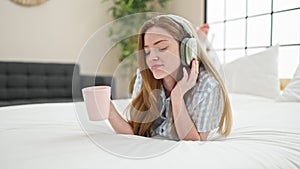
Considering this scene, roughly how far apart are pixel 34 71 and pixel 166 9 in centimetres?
170

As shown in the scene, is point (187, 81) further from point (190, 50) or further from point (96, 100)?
point (96, 100)

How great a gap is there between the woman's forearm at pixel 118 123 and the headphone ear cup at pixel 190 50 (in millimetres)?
227

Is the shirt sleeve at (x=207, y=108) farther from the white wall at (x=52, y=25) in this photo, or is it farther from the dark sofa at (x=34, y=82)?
the white wall at (x=52, y=25)

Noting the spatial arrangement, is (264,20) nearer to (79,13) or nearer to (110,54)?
(79,13)

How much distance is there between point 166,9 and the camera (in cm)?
379

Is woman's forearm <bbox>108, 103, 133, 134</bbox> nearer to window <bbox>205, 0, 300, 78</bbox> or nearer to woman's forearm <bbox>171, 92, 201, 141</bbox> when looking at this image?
woman's forearm <bbox>171, 92, 201, 141</bbox>

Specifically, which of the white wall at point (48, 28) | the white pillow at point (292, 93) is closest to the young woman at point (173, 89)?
the white pillow at point (292, 93)

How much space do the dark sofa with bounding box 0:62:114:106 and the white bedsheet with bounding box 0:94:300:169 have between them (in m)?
2.05

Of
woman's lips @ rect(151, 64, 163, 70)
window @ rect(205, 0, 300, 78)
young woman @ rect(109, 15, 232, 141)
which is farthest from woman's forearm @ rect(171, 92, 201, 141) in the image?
window @ rect(205, 0, 300, 78)

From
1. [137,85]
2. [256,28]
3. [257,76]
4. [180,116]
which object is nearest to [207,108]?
[180,116]

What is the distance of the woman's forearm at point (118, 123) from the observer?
0.79m

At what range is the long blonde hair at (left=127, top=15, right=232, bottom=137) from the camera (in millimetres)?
677

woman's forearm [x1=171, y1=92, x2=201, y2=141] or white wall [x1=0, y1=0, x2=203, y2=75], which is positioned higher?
white wall [x1=0, y1=0, x2=203, y2=75]

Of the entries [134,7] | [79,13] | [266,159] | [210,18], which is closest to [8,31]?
[79,13]
